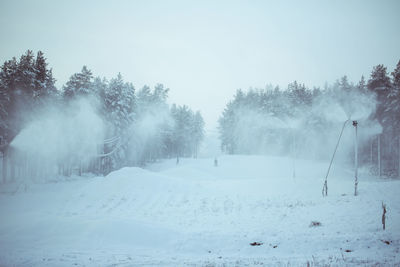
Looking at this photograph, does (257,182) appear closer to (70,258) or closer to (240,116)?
(70,258)

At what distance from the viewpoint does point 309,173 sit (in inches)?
1420

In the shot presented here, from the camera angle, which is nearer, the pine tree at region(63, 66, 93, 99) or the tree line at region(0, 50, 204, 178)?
the tree line at region(0, 50, 204, 178)

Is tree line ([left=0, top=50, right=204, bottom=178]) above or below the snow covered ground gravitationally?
above

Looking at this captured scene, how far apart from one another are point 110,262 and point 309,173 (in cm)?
3585

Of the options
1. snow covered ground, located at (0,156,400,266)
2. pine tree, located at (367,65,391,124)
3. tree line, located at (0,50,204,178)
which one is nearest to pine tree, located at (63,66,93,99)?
tree line, located at (0,50,204,178)

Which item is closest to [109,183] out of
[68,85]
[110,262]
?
[110,262]

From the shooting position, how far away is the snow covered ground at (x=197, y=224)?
28.7 ft

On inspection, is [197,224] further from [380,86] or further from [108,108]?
[380,86]

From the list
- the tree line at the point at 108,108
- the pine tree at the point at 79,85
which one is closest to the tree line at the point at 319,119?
the tree line at the point at 108,108

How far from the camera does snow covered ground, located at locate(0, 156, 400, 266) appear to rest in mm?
8758

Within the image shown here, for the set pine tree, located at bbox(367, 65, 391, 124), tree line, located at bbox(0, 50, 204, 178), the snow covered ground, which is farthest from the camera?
pine tree, located at bbox(367, 65, 391, 124)

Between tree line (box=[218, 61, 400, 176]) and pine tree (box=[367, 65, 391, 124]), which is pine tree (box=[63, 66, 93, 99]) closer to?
tree line (box=[218, 61, 400, 176])

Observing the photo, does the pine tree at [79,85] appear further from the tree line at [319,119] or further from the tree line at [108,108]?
the tree line at [319,119]

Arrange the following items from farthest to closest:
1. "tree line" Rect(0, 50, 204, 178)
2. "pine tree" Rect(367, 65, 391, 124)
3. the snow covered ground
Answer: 1. "pine tree" Rect(367, 65, 391, 124)
2. "tree line" Rect(0, 50, 204, 178)
3. the snow covered ground
